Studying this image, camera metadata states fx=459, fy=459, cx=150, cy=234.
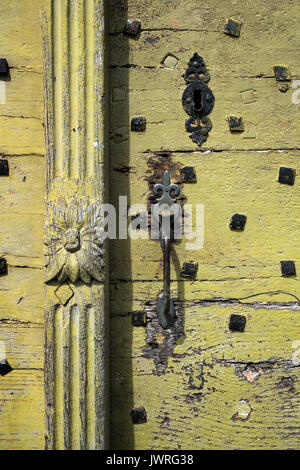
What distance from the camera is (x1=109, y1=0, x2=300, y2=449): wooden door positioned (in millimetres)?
1362

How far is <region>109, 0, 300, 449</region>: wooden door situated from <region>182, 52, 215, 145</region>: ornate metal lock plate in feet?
0.06

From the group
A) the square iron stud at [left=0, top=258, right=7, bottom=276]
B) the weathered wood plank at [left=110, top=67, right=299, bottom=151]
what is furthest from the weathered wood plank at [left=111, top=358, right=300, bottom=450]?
the weathered wood plank at [left=110, top=67, right=299, bottom=151]

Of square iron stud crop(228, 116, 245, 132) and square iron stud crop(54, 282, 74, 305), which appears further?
square iron stud crop(228, 116, 245, 132)

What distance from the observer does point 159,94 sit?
1.38 metres

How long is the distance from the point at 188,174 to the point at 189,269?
28 cm

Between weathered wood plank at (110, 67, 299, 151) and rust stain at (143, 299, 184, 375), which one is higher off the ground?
weathered wood plank at (110, 67, 299, 151)

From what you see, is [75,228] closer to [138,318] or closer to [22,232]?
[22,232]

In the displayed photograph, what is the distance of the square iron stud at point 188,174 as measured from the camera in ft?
4.49

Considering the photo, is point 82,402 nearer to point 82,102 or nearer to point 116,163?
point 116,163

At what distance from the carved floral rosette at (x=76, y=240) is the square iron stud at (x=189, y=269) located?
0.26 metres

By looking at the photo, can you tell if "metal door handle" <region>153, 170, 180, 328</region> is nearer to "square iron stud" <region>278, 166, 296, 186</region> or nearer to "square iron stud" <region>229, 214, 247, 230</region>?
"square iron stud" <region>229, 214, 247, 230</region>

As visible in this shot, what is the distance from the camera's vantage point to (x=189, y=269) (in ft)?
4.49

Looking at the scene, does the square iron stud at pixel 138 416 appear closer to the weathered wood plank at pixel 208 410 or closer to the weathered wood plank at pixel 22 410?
the weathered wood plank at pixel 208 410

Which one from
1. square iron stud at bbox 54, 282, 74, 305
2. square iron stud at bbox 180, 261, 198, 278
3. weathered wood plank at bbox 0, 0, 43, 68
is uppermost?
weathered wood plank at bbox 0, 0, 43, 68
